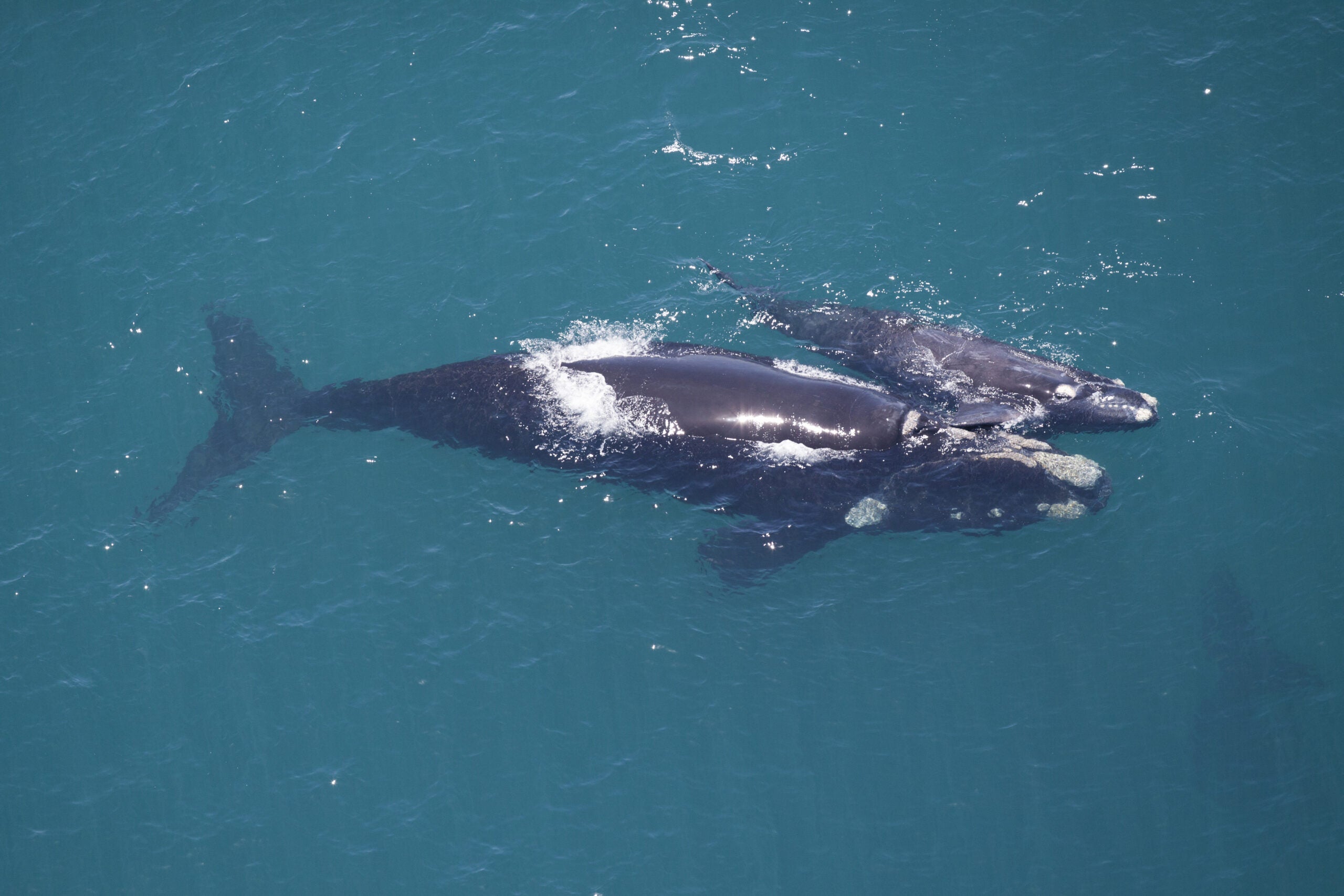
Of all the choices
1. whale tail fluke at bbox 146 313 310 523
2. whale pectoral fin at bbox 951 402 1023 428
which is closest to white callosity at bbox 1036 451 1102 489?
whale pectoral fin at bbox 951 402 1023 428

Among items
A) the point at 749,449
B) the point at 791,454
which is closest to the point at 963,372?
the point at 791,454

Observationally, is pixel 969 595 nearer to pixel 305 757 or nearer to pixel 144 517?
pixel 305 757

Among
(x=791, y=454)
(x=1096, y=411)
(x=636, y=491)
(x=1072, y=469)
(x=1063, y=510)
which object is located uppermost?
(x=791, y=454)

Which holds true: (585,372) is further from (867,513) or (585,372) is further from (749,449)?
(867,513)

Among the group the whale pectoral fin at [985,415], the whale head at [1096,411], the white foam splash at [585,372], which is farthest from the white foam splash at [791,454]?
the whale head at [1096,411]

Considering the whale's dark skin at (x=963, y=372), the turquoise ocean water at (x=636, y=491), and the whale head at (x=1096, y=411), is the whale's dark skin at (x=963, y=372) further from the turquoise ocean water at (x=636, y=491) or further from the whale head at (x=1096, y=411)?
the turquoise ocean water at (x=636, y=491)

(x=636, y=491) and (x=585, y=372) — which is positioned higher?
(x=585, y=372)
